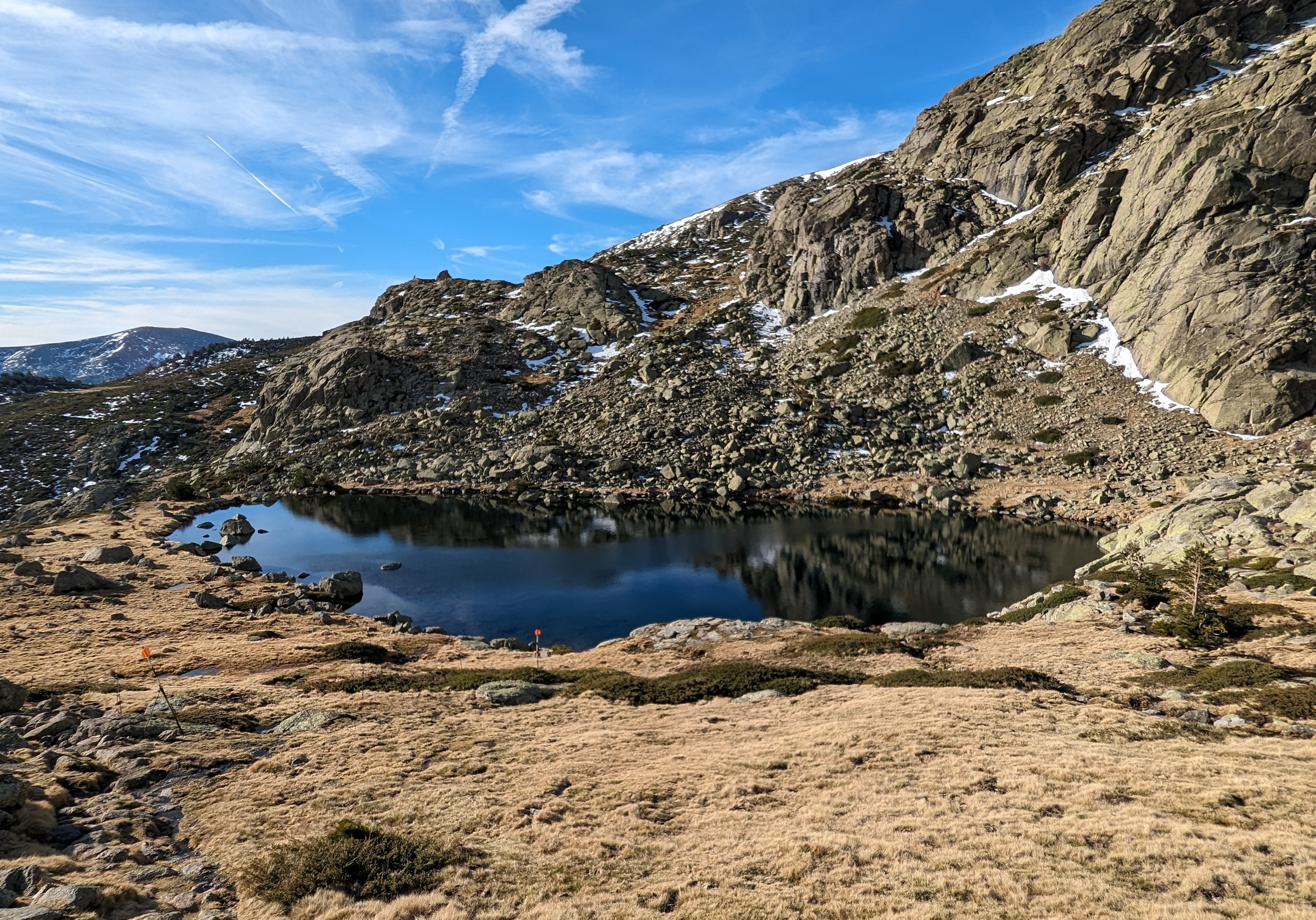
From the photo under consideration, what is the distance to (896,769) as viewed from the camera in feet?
55.4

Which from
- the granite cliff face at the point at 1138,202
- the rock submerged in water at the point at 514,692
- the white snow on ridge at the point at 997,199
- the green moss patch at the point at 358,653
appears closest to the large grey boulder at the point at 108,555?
the green moss patch at the point at 358,653

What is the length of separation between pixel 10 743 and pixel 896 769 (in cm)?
2942

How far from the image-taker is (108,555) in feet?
165

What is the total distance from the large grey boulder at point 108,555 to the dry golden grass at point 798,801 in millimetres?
30471

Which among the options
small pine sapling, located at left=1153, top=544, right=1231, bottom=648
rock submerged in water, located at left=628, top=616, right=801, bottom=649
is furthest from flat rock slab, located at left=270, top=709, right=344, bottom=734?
small pine sapling, located at left=1153, top=544, right=1231, bottom=648

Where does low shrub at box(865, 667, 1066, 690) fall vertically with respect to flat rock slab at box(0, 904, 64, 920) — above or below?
below

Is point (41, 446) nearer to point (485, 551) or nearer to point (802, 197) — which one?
point (485, 551)

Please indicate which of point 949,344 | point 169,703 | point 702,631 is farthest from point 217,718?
point 949,344

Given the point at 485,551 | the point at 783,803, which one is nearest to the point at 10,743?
the point at 783,803

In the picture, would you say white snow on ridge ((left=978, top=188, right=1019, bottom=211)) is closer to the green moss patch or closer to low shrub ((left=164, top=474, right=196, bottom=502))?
the green moss patch

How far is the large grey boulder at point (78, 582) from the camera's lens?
41344 mm

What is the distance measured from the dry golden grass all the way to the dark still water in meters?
16.5

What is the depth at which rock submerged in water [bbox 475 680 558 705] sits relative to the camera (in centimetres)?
2519

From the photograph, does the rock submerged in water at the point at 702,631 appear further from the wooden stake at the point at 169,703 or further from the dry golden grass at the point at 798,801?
the wooden stake at the point at 169,703
